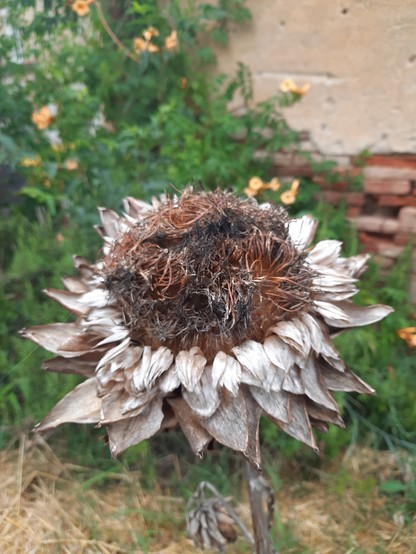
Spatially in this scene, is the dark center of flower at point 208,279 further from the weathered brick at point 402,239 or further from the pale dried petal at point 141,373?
the weathered brick at point 402,239

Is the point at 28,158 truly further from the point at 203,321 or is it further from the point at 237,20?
the point at 203,321

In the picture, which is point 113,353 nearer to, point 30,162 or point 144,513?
point 144,513

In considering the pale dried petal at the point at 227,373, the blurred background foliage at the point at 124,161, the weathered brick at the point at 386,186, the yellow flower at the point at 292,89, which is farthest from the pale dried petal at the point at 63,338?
the weathered brick at the point at 386,186

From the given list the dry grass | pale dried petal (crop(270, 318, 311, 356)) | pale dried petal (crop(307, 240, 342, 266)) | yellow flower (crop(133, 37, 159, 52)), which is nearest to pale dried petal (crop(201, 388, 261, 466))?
pale dried petal (crop(270, 318, 311, 356))

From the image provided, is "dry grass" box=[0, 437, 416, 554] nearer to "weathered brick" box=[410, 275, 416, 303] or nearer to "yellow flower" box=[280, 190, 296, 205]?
"weathered brick" box=[410, 275, 416, 303]

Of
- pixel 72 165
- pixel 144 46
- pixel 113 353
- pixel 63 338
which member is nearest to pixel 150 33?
pixel 144 46

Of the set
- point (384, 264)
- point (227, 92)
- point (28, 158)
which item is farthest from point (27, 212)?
point (384, 264)

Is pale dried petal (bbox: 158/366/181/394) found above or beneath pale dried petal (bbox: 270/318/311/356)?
beneath
